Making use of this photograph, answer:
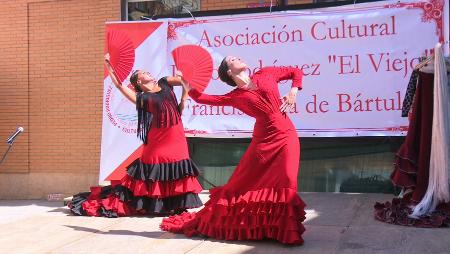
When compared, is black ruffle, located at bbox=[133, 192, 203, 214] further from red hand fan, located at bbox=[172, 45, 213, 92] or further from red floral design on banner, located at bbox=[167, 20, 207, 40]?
red floral design on banner, located at bbox=[167, 20, 207, 40]

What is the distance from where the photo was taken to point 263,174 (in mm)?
4828

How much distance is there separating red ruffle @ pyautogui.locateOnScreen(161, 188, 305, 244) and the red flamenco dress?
1248 mm

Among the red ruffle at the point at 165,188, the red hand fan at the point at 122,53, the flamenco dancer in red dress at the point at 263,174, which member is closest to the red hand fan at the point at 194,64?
the red hand fan at the point at 122,53

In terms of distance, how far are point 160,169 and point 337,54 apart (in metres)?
2.67

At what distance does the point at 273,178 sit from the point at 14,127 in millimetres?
6342

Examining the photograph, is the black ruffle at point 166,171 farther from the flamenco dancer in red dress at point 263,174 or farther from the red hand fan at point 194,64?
the red hand fan at point 194,64

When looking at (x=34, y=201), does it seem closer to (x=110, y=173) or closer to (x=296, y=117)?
(x=110, y=173)

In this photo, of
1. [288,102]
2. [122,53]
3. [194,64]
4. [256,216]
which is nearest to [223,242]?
[256,216]

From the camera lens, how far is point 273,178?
15.5 ft

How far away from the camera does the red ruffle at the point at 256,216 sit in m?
4.62

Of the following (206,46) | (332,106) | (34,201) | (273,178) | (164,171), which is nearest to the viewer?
(273,178)

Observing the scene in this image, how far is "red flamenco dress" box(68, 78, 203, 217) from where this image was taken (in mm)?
6332

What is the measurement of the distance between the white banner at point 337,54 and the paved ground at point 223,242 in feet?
3.39

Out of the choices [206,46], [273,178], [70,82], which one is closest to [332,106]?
[206,46]
